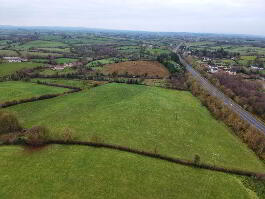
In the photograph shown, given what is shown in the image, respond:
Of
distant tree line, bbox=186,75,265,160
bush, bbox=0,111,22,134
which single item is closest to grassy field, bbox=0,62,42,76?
bush, bbox=0,111,22,134

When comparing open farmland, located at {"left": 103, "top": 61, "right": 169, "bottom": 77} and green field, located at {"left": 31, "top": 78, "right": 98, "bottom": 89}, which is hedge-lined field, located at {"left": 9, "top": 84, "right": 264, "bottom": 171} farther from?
open farmland, located at {"left": 103, "top": 61, "right": 169, "bottom": 77}

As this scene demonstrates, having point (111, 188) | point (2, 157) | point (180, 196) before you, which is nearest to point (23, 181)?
point (2, 157)

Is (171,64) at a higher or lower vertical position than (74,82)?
higher

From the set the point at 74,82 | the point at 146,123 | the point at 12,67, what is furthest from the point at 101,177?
the point at 12,67

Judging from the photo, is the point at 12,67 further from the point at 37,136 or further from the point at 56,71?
the point at 37,136

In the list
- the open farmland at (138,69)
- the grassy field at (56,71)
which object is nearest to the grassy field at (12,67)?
the grassy field at (56,71)
